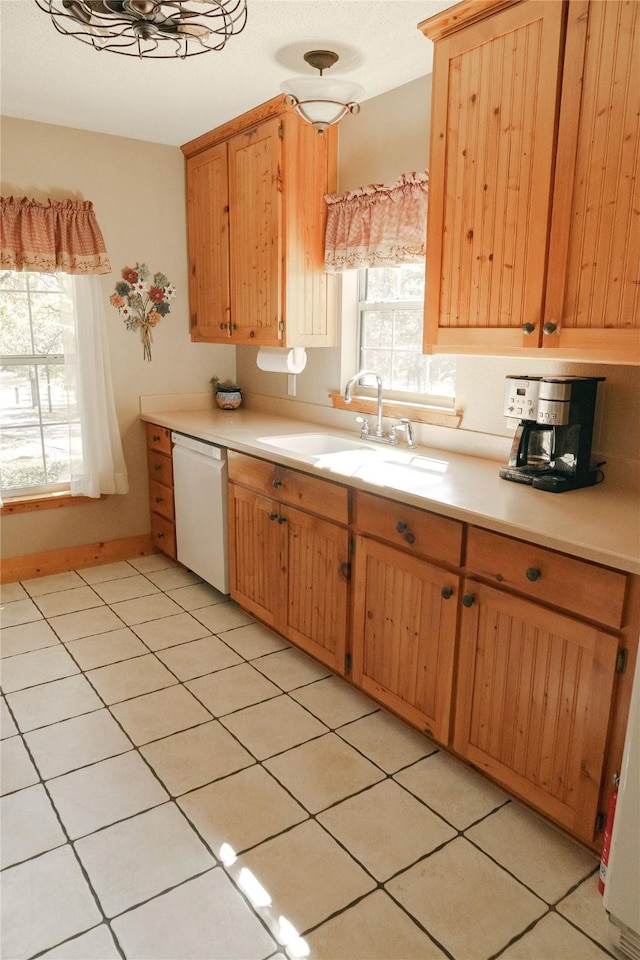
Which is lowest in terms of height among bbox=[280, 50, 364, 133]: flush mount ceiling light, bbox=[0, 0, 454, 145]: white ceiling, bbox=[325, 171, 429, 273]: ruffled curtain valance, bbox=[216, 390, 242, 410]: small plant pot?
bbox=[216, 390, 242, 410]: small plant pot

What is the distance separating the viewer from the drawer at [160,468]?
3.75m

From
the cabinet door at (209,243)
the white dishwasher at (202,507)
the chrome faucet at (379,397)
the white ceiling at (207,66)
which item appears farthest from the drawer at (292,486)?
the white ceiling at (207,66)

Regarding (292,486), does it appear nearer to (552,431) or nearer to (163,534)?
(552,431)

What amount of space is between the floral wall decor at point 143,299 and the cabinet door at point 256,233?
59cm

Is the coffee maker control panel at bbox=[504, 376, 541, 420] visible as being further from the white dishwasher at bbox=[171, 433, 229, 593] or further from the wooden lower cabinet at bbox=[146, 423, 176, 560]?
the wooden lower cabinet at bbox=[146, 423, 176, 560]

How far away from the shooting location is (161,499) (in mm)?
3910

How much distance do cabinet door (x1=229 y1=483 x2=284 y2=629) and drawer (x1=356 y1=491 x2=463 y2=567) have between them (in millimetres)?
614

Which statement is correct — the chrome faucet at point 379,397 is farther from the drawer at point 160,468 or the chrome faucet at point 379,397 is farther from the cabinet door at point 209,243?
the drawer at point 160,468

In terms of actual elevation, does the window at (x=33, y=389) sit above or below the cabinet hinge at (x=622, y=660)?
above

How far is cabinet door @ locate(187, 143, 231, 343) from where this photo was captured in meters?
3.52

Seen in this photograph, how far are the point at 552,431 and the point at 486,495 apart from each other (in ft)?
1.13

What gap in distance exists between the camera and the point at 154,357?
395 cm

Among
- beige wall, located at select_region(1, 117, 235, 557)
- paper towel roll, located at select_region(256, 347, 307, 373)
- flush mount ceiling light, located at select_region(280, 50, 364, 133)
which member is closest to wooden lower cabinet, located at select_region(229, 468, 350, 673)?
paper towel roll, located at select_region(256, 347, 307, 373)

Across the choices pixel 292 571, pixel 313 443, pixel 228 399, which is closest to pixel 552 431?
pixel 292 571
